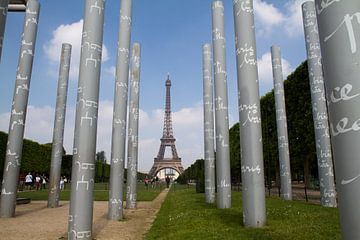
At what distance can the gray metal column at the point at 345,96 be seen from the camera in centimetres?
303

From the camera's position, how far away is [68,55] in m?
19.3

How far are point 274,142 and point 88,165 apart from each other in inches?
1131

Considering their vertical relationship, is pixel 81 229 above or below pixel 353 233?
below

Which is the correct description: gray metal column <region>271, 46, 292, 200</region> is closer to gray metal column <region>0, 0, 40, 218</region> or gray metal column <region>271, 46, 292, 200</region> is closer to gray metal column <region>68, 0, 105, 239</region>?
gray metal column <region>68, 0, 105, 239</region>

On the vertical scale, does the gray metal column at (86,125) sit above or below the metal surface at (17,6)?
below

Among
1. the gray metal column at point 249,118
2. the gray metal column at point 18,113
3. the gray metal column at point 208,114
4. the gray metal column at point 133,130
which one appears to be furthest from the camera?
the gray metal column at point 208,114

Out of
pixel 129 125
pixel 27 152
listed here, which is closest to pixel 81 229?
pixel 129 125

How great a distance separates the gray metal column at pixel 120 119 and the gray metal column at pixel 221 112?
13.1 ft

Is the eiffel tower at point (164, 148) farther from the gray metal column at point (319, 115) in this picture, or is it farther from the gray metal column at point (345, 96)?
the gray metal column at point (345, 96)

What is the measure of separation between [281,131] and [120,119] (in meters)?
10.6

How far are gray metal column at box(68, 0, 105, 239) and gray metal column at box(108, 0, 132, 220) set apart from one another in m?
4.48

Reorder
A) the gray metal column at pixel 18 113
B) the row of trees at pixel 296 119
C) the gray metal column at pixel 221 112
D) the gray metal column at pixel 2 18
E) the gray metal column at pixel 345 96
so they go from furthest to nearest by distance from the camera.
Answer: the row of trees at pixel 296 119 → the gray metal column at pixel 221 112 → the gray metal column at pixel 18 113 → the gray metal column at pixel 2 18 → the gray metal column at pixel 345 96

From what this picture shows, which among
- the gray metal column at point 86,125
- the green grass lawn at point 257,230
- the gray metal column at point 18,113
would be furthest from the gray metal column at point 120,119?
the gray metal column at point 86,125

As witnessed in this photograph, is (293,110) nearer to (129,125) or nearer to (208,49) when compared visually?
(208,49)
